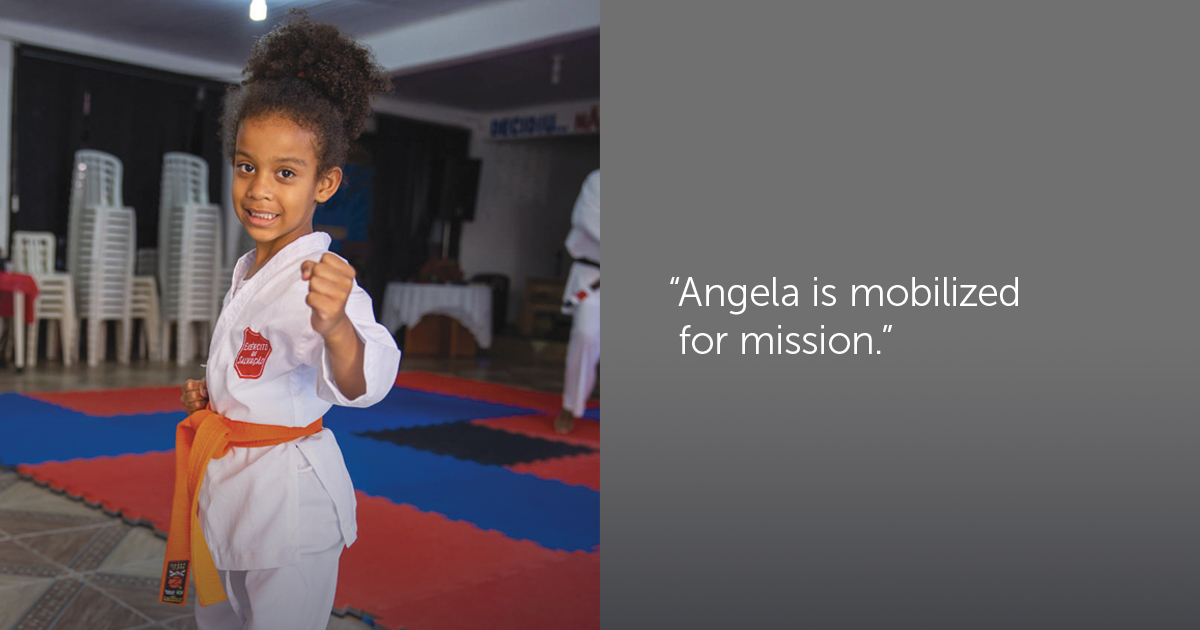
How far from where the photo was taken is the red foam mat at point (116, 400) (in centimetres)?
435

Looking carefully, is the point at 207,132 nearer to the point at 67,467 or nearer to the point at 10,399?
the point at 10,399

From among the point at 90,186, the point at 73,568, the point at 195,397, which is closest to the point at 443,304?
the point at 90,186

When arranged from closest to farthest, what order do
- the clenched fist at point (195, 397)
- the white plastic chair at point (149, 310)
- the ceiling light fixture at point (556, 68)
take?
1. the clenched fist at point (195, 397)
2. the white plastic chair at point (149, 310)
3. the ceiling light fixture at point (556, 68)

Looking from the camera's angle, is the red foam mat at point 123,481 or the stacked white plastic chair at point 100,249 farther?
the stacked white plastic chair at point 100,249

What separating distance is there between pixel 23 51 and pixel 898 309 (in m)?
7.41

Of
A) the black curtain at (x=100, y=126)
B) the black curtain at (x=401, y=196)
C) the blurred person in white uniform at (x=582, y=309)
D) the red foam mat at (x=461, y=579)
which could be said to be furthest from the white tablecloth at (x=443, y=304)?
the red foam mat at (x=461, y=579)

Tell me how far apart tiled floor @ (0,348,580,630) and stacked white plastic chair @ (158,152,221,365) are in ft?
12.1

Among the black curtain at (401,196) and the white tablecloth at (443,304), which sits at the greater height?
the black curtain at (401,196)

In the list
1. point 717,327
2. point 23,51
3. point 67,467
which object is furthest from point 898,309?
point 23,51

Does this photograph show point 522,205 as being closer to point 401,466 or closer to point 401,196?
point 401,196

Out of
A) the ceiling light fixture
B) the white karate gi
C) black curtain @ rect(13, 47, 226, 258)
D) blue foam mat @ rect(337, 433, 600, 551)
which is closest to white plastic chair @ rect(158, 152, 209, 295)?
black curtain @ rect(13, 47, 226, 258)

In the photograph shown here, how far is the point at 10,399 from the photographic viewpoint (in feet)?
14.8

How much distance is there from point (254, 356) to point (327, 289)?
213 mm

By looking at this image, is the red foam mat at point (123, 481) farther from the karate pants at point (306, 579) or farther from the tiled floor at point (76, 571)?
the karate pants at point (306, 579)
